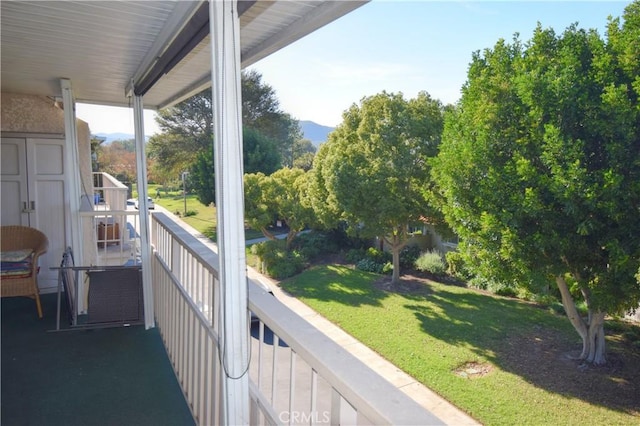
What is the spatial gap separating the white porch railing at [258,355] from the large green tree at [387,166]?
6.50 m

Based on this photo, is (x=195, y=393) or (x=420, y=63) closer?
(x=195, y=393)

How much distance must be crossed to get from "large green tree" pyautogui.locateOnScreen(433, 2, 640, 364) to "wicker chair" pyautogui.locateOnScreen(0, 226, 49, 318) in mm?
6154

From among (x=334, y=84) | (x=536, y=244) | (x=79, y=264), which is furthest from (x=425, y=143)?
(x=334, y=84)

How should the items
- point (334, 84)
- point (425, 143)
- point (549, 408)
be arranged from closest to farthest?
point (549, 408), point (425, 143), point (334, 84)

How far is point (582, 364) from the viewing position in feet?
23.4

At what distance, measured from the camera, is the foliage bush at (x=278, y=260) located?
12773 mm

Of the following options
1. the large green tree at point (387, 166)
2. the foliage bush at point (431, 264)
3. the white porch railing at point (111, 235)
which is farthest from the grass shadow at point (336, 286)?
the white porch railing at point (111, 235)

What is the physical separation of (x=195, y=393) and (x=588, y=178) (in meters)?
6.04

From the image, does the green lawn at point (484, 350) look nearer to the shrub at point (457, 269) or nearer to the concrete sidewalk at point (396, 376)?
the concrete sidewalk at point (396, 376)

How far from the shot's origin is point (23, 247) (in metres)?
4.39

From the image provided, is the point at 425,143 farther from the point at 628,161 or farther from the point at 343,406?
the point at 343,406

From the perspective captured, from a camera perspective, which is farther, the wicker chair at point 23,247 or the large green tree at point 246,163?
the large green tree at point 246,163

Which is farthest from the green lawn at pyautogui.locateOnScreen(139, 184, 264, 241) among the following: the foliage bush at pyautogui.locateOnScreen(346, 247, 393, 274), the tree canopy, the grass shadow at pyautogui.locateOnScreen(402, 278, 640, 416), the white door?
the white door

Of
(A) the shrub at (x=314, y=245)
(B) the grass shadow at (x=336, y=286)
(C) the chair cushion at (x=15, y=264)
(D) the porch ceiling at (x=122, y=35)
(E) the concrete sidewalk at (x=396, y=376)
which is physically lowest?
(E) the concrete sidewalk at (x=396, y=376)
